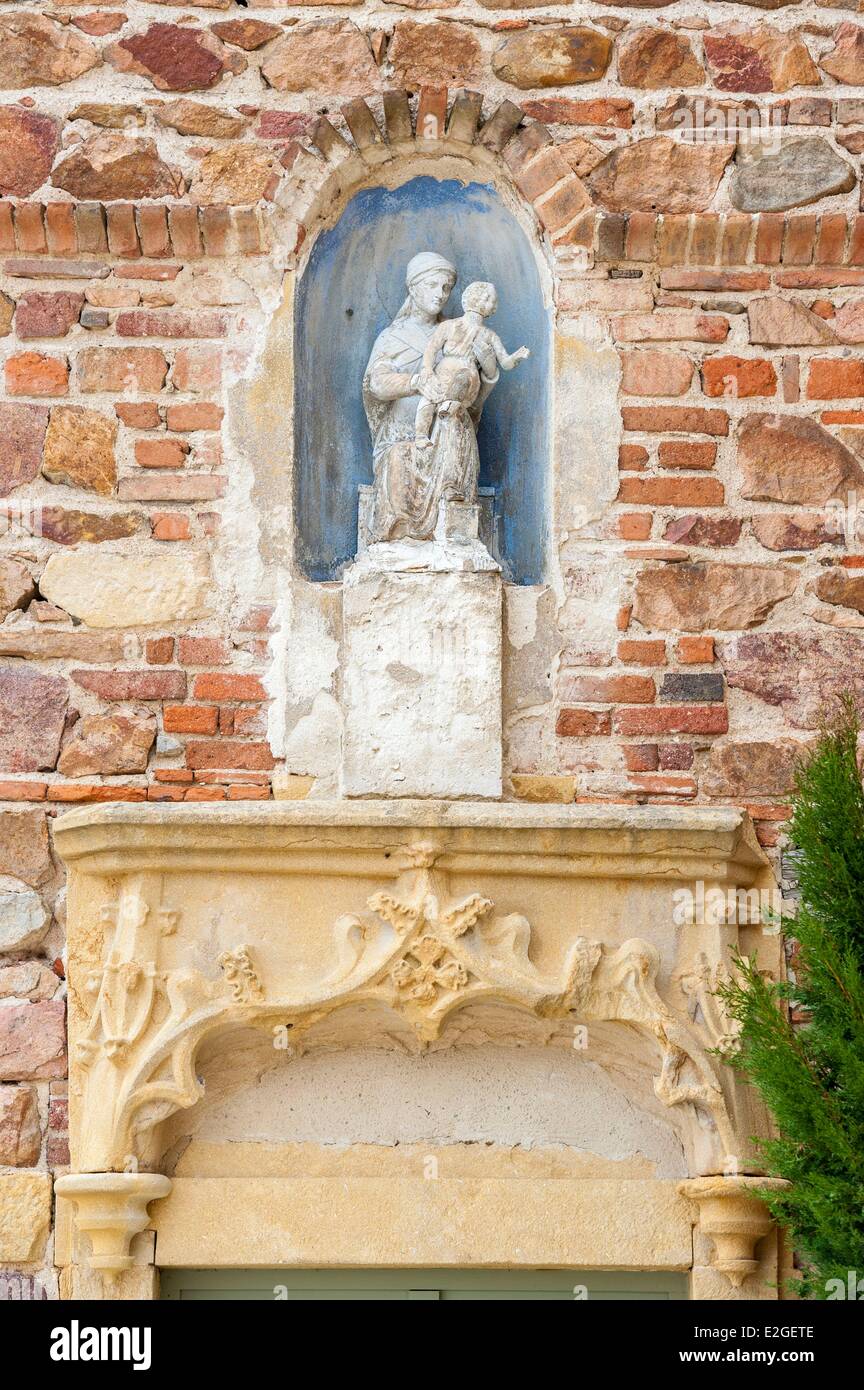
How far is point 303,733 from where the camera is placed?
16.4 ft

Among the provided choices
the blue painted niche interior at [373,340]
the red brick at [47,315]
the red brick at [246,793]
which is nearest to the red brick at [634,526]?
the blue painted niche interior at [373,340]

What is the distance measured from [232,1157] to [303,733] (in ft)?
3.18

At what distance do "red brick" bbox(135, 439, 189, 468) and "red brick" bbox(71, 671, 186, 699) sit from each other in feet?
1.65

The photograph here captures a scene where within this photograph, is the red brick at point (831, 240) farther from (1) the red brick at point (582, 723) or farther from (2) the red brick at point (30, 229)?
(2) the red brick at point (30, 229)

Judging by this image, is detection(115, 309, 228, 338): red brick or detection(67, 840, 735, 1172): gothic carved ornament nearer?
detection(67, 840, 735, 1172): gothic carved ornament

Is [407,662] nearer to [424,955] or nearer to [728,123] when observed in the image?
[424,955]

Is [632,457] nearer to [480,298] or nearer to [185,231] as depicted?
[480,298]

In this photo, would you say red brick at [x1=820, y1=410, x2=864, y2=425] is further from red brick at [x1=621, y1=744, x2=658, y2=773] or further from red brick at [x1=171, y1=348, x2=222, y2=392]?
red brick at [x1=171, y1=348, x2=222, y2=392]

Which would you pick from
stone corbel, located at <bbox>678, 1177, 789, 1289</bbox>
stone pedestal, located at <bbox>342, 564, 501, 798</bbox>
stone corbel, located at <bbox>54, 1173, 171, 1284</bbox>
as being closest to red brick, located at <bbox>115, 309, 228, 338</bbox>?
stone pedestal, located at <bbox>342, 564, 501, 798</bbox>

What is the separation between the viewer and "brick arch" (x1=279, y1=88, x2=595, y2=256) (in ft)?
17.2

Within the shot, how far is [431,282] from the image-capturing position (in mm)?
5301

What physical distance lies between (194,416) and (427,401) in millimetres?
554

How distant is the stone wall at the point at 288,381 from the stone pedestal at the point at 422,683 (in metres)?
0.09

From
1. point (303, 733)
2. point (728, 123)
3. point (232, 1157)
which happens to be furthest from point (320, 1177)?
point (728, 123)
